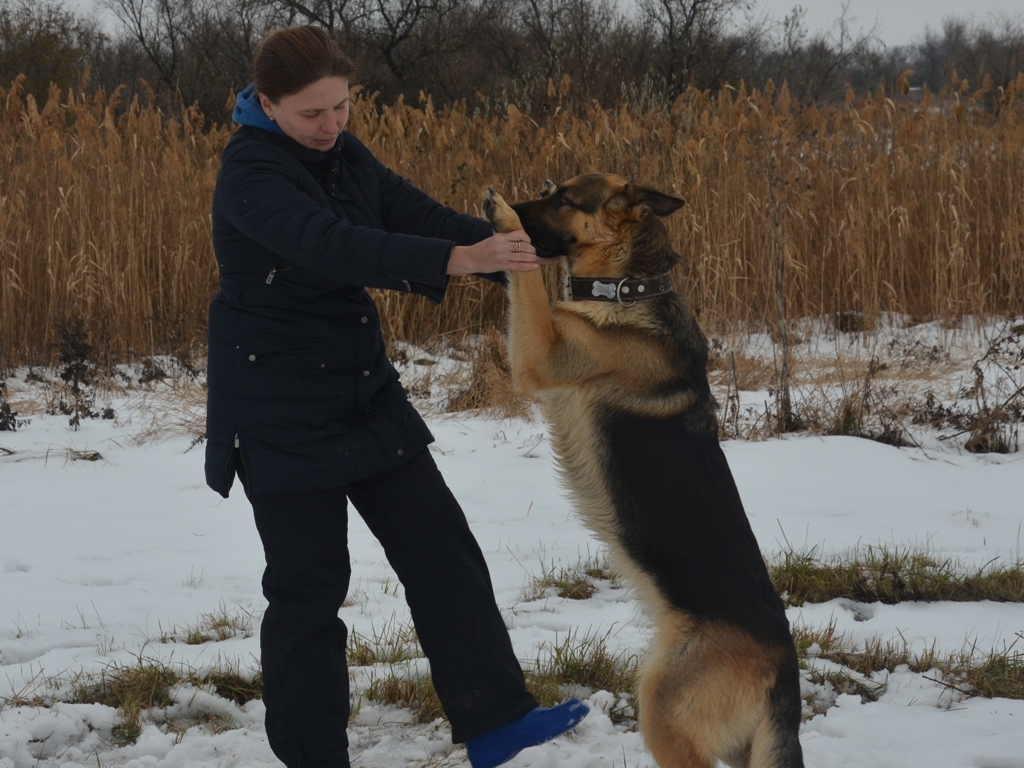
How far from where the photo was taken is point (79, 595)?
3854 millimetres

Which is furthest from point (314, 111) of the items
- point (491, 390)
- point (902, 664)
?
point (491, 390)

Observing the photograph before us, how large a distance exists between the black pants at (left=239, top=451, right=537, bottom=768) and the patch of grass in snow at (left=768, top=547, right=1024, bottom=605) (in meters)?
1.62

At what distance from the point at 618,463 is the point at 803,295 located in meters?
5.67

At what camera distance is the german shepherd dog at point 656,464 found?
2377 millimetres

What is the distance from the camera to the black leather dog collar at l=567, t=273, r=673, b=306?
2941 mm

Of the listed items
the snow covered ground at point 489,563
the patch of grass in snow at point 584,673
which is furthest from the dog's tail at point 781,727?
the patch of grass in snow at point 584,673

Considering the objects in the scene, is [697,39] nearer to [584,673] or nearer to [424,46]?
[424,46]

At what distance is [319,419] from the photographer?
2527 millimetres

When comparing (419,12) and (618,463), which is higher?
(419,12)

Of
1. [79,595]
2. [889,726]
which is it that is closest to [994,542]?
[889,726]

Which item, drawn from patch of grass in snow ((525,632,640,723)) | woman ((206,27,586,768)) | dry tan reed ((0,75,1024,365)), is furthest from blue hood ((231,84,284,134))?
dry tan reed ((0,75,1024,365))

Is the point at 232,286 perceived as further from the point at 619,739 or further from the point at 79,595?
the point at 79,595

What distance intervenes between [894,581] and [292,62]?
300 centimetres

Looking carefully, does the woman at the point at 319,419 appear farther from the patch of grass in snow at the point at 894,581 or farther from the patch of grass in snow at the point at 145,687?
the patch of grass in snow at the point at 894,581
